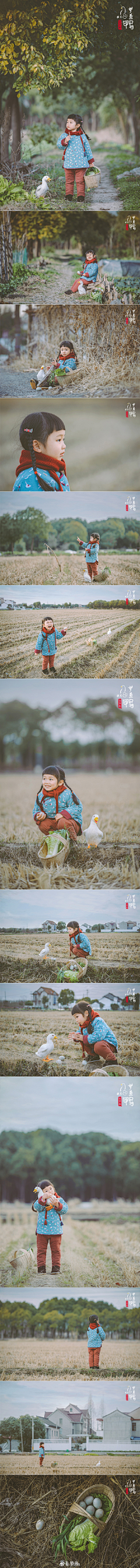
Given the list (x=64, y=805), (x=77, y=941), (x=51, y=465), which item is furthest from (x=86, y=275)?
(x=77, y=941)

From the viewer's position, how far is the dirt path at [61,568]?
3.39m

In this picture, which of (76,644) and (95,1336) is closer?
(95,1336)

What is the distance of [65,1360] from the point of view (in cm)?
306

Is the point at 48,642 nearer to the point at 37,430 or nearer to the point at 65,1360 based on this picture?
the point at 37,430

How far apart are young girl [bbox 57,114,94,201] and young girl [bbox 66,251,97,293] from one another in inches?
10.4

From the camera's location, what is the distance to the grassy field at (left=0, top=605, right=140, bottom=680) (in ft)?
11.0

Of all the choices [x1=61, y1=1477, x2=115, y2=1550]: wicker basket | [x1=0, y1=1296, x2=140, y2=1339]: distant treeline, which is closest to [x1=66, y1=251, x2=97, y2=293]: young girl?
[x1=0, y1=1296, x2=140, y2=1339]: distant treeline

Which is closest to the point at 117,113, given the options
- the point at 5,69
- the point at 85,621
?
the point at 5,69

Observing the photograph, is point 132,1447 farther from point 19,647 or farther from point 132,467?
point 132,467

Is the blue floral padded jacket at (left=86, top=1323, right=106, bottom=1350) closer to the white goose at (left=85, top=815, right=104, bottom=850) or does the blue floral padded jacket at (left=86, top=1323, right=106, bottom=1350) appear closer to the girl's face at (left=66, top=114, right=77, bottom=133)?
the white goose at (left=85, top=815, right=104, bottom=850)

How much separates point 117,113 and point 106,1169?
3.48 m

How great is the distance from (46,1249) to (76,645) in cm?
192

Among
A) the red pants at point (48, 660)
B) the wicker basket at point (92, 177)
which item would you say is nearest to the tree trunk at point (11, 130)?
the wicker basket at point (92, 177)

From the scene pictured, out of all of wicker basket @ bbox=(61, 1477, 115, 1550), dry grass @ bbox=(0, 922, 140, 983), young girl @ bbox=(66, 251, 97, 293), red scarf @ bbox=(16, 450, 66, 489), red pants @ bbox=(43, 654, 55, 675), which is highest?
young girl @ bbox=(66, 251, 97, 293)
